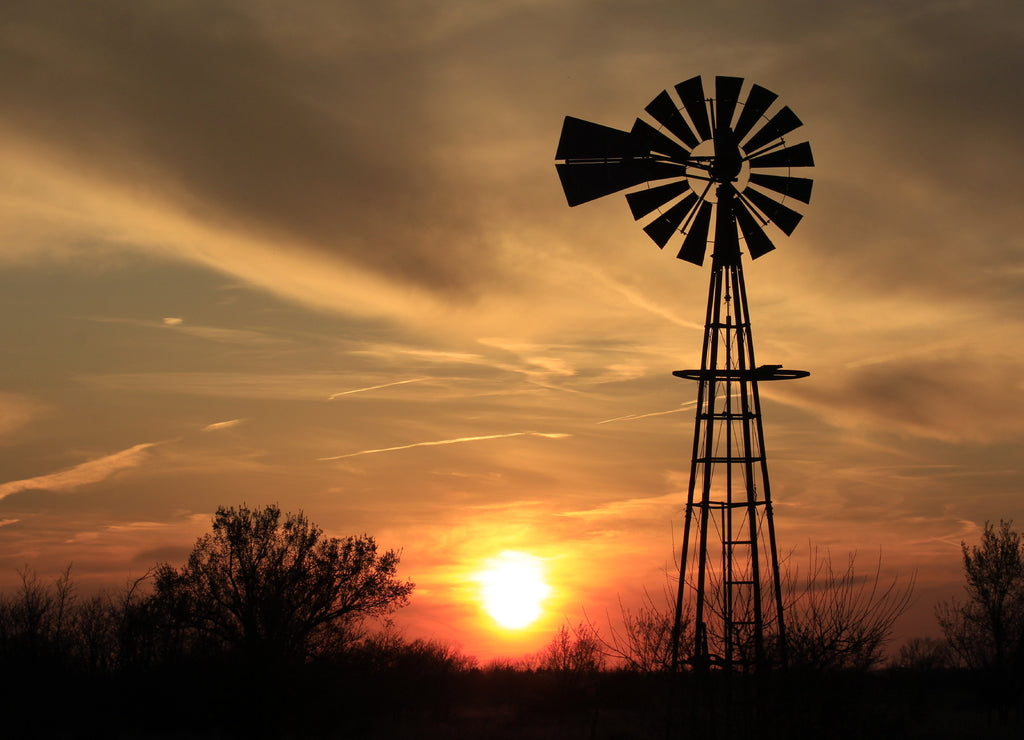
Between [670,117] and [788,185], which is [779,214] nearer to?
[788,185]

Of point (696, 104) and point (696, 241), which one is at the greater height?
point (696, 104)

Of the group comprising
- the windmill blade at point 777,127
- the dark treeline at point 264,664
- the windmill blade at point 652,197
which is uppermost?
the windmill blade at point 777,127

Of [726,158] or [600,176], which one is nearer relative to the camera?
[600,176]

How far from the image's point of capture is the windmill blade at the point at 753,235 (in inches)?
884

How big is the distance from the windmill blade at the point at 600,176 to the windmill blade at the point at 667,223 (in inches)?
33.4

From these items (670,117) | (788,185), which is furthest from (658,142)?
(788,185)

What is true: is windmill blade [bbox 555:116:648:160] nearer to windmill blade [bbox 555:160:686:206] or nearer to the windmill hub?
windmill blade [bbox 555:160:686:206]

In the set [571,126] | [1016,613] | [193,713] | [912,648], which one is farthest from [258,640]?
[912,648]

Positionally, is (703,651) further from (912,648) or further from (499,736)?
(912,648)

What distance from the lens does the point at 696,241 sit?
22.5m

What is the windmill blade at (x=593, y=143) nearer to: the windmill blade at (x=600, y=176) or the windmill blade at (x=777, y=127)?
the windmill blade at (x=600, y=176)

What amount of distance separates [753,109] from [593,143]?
346 centimetres

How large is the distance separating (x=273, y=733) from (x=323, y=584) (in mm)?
6920

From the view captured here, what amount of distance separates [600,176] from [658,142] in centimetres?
153
